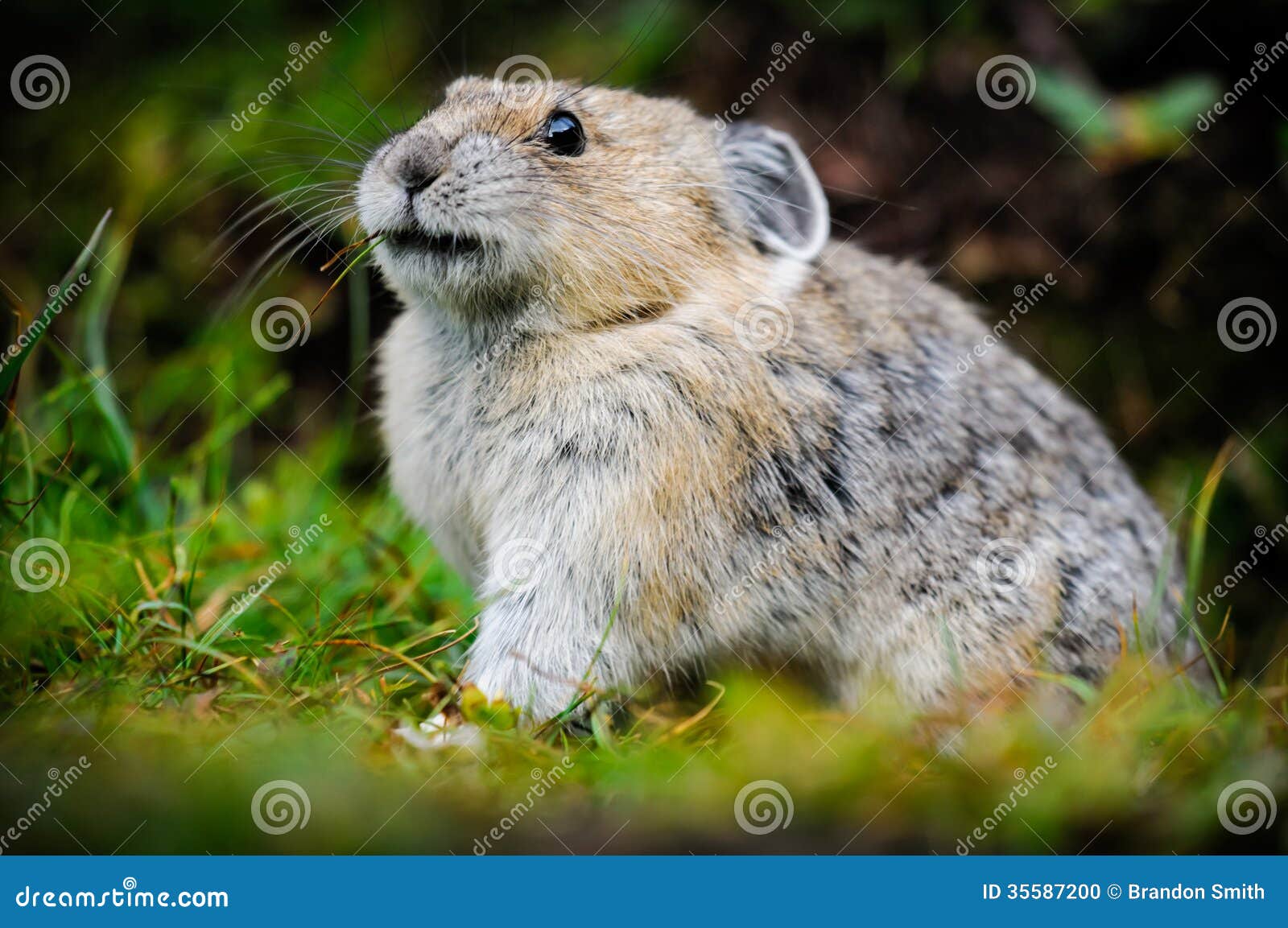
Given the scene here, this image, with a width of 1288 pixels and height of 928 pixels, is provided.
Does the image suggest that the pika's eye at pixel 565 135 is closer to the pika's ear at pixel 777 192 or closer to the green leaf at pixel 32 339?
the pika's ear at pixel 777 192

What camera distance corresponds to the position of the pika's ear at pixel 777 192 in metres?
5.65

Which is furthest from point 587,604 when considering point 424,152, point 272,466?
point 272,466

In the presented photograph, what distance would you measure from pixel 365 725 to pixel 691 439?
5.88ft

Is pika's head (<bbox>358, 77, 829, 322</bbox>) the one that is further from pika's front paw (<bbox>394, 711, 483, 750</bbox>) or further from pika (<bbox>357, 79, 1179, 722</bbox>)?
pika's front paw (<bbox>394, 711, 483, 750</bbox>)

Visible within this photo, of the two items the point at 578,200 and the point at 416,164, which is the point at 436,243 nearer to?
the point at 416,164

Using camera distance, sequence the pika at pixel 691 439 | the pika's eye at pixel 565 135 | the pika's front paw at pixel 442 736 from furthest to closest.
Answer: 1. the pika's eye at pixel 565 135
2. the pika at pixel 691 439
3. the pika's front paw at pixel 442 736

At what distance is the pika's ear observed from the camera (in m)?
5.65

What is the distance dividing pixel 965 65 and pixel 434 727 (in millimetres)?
6307

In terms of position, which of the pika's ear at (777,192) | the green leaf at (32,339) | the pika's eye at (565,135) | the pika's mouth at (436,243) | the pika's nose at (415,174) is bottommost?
the green leaf at (32,339)

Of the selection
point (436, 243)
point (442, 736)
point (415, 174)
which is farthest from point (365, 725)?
point (415, 174)

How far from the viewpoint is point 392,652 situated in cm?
500

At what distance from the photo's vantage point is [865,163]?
8570 mm

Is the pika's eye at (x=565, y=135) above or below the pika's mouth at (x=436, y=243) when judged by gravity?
above

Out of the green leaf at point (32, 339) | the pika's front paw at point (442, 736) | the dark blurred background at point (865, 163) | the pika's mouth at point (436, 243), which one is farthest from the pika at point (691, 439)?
the dark blurred background at point (865, 163)
